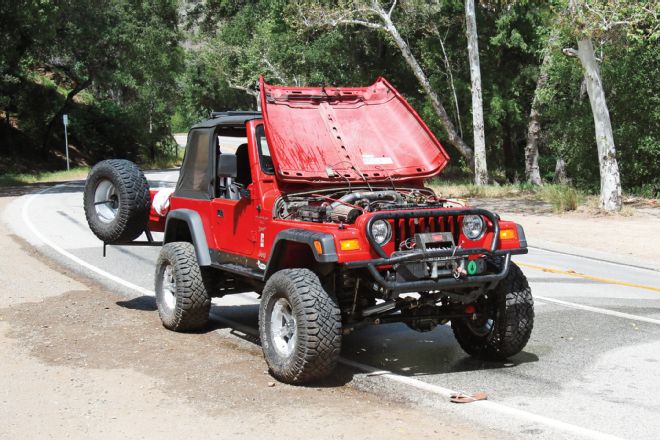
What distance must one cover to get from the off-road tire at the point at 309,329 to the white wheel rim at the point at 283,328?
0.32 ft

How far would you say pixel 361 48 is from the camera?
39.1 metres

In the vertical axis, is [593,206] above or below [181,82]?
below

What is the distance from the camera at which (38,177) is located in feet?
139

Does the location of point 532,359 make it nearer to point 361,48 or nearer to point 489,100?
point 489,100

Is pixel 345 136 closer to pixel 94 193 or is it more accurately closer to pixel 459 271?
pixel 459 271

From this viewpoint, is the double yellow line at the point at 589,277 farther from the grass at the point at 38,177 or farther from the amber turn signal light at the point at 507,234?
the grass at the point at 38,177

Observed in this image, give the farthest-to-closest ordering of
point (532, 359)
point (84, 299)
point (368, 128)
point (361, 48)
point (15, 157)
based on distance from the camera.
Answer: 1. point (15, 157)
2. point (361, 48)
3. point (84, 299)
4. point (368, 128)
5. point (532, 359)

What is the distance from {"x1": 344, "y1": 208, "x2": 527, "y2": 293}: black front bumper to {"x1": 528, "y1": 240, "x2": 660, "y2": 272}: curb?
824 cm

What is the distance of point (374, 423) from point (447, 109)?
1235 inches

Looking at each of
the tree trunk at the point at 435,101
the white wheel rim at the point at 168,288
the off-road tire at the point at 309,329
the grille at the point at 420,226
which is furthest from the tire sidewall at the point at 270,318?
the tree trunk at the point at 435,101

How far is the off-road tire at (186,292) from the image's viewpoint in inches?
337

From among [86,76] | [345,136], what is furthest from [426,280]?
[86,76]

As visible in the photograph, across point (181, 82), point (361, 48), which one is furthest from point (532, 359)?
point (181, 82)

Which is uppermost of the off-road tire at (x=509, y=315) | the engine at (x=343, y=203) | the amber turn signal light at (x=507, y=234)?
the engine at (x=343, y=203)
